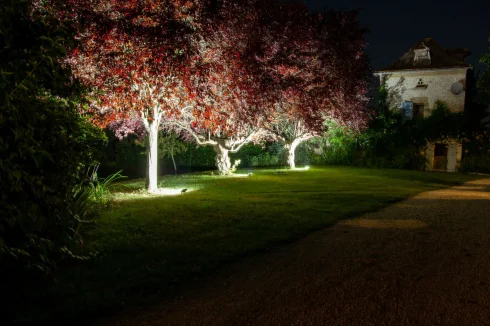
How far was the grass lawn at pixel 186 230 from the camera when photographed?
493 cm

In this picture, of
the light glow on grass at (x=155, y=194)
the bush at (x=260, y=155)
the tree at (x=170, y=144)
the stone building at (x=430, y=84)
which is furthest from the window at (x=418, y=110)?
the light glow on grass at (x=155, y=194)

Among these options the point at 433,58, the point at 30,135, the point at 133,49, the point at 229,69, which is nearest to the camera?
the point at 30,135

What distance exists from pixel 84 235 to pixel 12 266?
5.97 ft

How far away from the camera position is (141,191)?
13188mm

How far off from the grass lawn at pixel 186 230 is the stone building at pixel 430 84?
50.9ft

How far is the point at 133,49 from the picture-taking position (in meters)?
10.6

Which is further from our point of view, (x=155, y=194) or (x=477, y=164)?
(x=477, y=164)

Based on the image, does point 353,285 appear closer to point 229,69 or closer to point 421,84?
point 229,69

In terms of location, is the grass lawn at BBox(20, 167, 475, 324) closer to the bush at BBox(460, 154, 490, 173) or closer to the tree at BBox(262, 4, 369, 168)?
the tree at BBox(262, 4, 369, 168)

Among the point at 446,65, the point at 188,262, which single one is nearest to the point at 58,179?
the point at 188,262

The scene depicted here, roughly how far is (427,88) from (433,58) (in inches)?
84.8

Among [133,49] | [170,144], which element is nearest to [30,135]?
[133,49]

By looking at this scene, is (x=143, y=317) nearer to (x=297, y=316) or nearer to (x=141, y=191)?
(x=297, y=316)

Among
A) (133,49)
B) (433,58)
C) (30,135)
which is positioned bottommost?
(30,135)
